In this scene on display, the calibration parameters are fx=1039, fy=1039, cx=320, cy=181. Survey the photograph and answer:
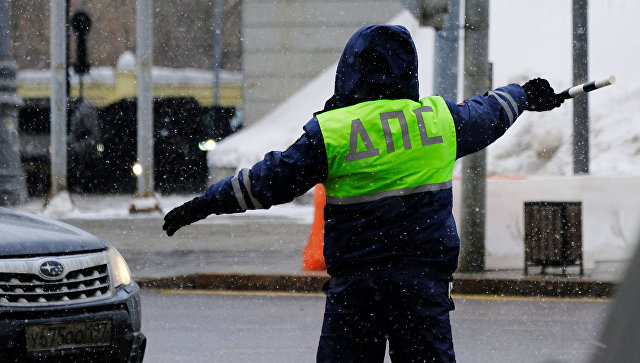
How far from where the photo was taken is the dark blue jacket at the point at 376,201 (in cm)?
320

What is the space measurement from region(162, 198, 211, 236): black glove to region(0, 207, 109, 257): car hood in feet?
4.79

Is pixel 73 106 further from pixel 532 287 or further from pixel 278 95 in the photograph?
pixel 532 287

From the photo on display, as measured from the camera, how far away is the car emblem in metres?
4.70

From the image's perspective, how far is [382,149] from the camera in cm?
323

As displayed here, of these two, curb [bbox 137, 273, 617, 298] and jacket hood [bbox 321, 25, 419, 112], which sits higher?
jacket hood [bbox 321, 25, 419, 112]

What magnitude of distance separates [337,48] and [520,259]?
15299 millimetres

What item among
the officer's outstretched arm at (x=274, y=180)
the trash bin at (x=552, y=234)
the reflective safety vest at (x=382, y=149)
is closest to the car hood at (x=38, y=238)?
the officer's outstretched arm at (x=274, y=180)

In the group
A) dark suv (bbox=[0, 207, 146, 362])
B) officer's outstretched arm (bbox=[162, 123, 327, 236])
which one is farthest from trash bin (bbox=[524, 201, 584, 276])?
officer's outstretched arm (bbox=[162, 123, 327, 236])

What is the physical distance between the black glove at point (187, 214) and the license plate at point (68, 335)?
1.36 m

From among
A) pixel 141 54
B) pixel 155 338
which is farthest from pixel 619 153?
pixel 155 338

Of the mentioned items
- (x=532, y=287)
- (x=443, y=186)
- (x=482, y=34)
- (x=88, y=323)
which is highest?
(x=482, y=34)

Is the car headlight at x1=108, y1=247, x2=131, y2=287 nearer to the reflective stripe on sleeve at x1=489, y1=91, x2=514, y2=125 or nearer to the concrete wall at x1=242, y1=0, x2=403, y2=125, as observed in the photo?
the reflective stripe on sleeve at x1=489, y1=91, x2=514, y2=125

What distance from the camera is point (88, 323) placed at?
4.74 m

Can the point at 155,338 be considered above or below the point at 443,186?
below
